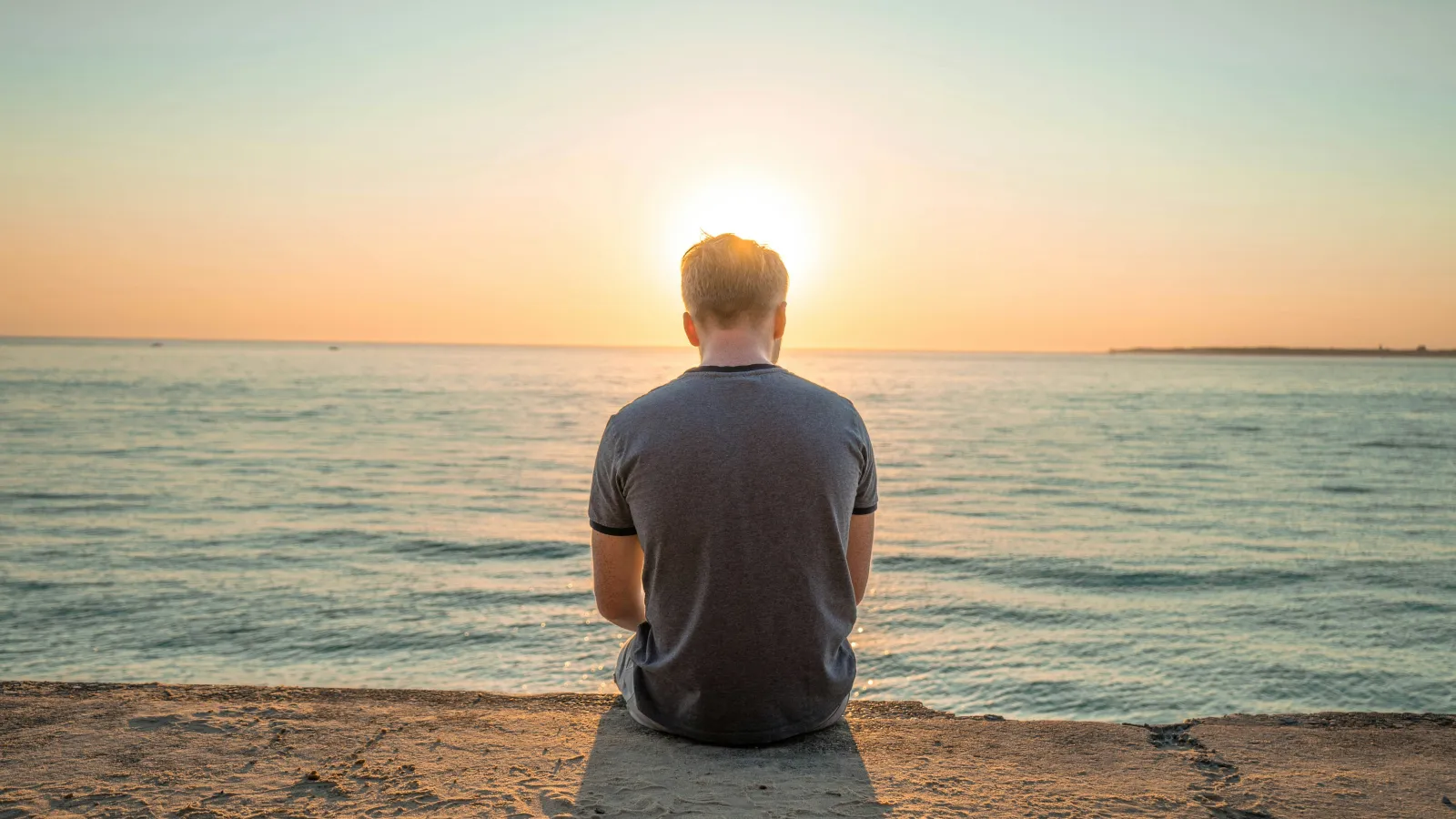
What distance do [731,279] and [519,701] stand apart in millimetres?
2030

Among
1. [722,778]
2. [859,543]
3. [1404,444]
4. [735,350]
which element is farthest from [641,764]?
[1404,444]

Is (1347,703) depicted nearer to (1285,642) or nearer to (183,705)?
(1285,642)

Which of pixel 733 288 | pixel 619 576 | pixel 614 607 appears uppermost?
pixel 733 288

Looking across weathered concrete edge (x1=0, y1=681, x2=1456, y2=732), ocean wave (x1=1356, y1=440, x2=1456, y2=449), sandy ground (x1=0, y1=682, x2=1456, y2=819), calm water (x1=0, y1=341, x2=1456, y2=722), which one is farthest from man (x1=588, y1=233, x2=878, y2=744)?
ocean wave (x1=1356, y1=440, x2=1456, y2=449)

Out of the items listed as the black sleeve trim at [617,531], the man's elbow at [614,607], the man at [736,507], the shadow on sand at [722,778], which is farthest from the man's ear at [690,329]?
the shadow on sand at [722,778]

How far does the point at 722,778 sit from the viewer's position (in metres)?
2.87

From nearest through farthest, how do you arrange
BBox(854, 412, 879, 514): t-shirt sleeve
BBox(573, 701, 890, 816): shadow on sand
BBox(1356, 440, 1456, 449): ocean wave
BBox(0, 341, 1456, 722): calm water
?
BBox(573, 701, 890, 816): shadow on sand < BBox(854, 412, 879, 514): t-shirt sleeve < BBox(0, 341, 1456, 722): calm water < BBox(1356, 440, 1456, 449): ocean wave

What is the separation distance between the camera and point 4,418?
34375mm

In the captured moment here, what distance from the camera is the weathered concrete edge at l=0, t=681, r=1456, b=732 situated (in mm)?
3648

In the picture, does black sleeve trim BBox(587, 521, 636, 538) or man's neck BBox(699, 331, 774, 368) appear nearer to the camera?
man's neck BBox(699, 331, 774, 368)

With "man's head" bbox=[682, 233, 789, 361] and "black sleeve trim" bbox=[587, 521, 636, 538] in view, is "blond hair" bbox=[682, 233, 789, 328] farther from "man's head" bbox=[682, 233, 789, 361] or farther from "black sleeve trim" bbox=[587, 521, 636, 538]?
"black sleeve trim" bbox=[587, 521, 636, 538]

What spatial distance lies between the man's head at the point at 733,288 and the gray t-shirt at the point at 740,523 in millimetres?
128

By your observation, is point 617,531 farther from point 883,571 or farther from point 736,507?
point 883,571

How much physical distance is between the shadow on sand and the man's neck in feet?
4.04
